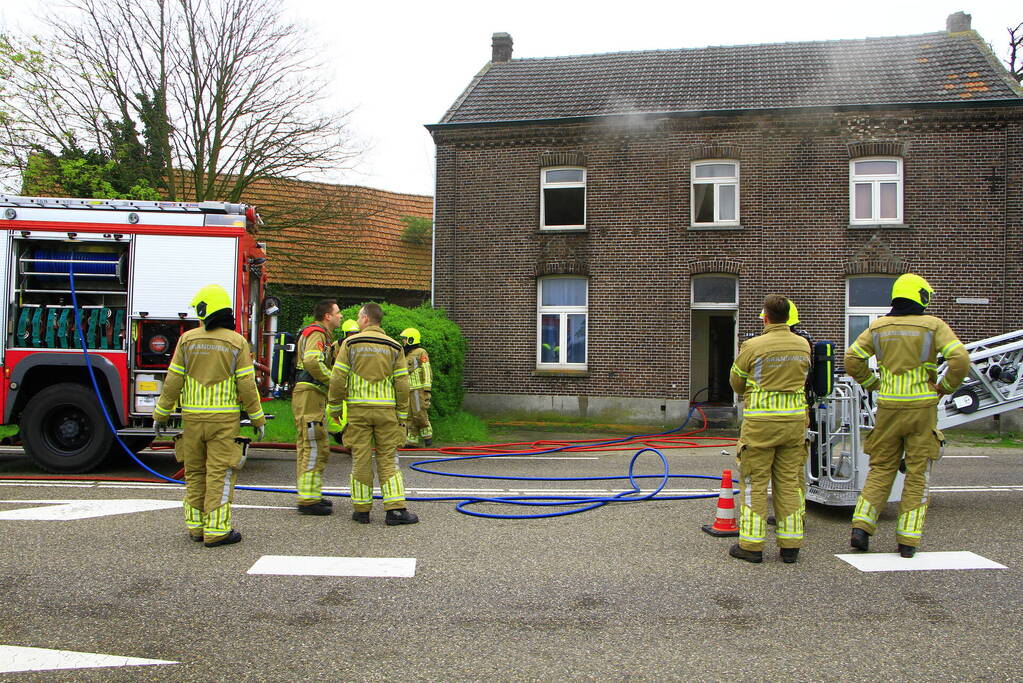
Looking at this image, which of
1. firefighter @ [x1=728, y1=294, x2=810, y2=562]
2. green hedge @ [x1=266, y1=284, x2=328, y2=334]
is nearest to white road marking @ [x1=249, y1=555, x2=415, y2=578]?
firefighter @ [x1=728, y1=294, x2=810, y2=562]

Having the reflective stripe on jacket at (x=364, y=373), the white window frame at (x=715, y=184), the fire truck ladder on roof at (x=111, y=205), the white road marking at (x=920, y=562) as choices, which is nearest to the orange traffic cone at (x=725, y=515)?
the white road marking at (x=920, y=562)

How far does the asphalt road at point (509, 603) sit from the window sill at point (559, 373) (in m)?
10.1

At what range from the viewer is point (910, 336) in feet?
19.0

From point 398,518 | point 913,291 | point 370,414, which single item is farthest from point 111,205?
point 913,291

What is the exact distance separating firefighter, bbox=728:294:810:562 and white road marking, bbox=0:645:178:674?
3853 millimetres

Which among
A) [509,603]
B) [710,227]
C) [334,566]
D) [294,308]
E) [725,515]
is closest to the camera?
[509,603]

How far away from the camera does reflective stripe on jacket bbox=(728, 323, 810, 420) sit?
18.5 feet

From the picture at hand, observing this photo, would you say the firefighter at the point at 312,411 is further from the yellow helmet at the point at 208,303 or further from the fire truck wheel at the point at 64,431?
the fire truck wheel at the point at 64,431

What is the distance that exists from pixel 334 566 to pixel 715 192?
1379cm

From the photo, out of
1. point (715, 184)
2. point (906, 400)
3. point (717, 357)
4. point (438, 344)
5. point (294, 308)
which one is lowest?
point (906, 400)

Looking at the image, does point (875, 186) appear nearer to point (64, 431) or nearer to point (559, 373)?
point (559, 373)

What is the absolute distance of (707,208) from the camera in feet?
56.2

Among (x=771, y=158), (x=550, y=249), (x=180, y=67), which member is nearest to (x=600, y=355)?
(x=550, y=249)

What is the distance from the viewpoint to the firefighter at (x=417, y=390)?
481 inches
